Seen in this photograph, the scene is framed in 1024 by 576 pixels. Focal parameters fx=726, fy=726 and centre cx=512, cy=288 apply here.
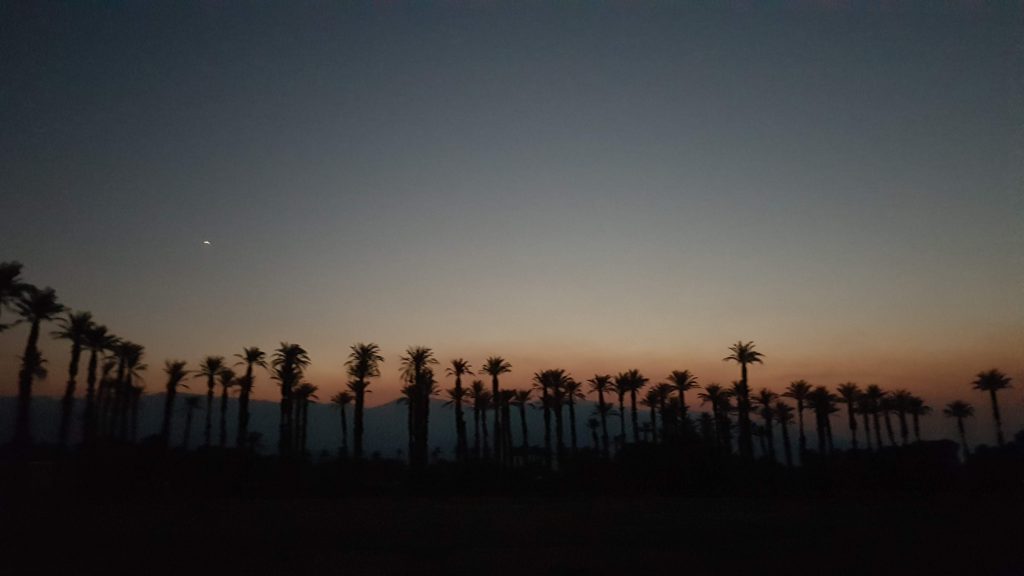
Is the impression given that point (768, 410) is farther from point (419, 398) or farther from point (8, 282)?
point (8, 282)

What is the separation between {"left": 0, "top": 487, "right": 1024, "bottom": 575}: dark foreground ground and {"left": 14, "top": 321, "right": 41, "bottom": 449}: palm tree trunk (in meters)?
13.2

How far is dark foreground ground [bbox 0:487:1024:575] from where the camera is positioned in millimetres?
14945

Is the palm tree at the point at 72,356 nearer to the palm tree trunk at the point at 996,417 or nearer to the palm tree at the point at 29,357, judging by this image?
the palm tree at the point at 29,357

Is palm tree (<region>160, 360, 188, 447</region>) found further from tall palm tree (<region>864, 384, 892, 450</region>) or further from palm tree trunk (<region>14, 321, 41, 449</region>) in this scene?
tall palm tree (<region>864, 384, 892, 450</region>)

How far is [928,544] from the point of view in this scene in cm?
1980

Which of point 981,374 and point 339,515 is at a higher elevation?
point 981,374

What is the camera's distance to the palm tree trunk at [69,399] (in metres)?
47.1

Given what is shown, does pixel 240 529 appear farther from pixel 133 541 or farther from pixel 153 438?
pixel 153 438

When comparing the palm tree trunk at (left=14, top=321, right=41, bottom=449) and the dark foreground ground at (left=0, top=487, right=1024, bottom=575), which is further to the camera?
the palm tree trunk at (left=14, top=321, right=41, bottom=449)

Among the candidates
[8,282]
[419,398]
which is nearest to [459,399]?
[419,398]

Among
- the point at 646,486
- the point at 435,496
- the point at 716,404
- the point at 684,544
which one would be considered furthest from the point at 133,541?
the point at 716,404

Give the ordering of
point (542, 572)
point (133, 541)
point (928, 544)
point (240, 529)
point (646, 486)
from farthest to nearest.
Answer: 1. point (646, 486)
2. point (240, 529)
3. point (928, 544)
4. point (133, 541)
5. point (542, 572)

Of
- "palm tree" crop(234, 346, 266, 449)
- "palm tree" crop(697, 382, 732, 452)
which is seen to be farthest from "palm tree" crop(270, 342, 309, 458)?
"palm tree" crop(697, 382, 732, 452)

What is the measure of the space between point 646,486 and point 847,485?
1516 centimetres
